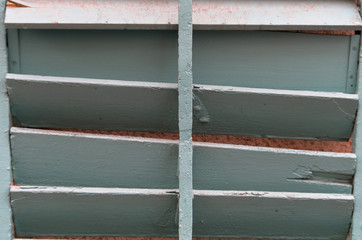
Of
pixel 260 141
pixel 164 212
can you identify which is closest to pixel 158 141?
pixel 164 212

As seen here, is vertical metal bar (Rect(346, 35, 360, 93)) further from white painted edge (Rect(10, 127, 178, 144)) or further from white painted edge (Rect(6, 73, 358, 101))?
white painted edge (Rect(10, 127, 178, 144))

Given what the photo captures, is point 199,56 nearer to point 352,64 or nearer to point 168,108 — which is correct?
point 168,108

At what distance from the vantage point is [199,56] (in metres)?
1.52

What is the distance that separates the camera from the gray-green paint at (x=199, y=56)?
4.94 ft

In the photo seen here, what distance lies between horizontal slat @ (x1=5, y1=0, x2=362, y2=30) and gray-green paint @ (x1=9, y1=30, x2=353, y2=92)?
2.1 inches

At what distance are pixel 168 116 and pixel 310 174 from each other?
504 mm

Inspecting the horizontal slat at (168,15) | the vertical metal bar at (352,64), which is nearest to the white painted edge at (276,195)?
the vertical metal bar at (352,64)

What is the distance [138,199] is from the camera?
1.47m

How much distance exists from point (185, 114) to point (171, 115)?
0.12 metres

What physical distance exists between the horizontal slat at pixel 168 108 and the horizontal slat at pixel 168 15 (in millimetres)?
183

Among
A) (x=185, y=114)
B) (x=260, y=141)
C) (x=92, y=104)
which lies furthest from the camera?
(x=260, y=141)

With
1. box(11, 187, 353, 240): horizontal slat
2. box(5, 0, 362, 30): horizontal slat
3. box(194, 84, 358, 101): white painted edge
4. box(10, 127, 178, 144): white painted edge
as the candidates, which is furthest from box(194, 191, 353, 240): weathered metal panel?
box(5, 0, 362, 30): horizontal slat

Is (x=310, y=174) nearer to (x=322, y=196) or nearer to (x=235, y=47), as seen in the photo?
(x=322, y=196)

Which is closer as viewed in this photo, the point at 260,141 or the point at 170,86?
the point at 170,86
